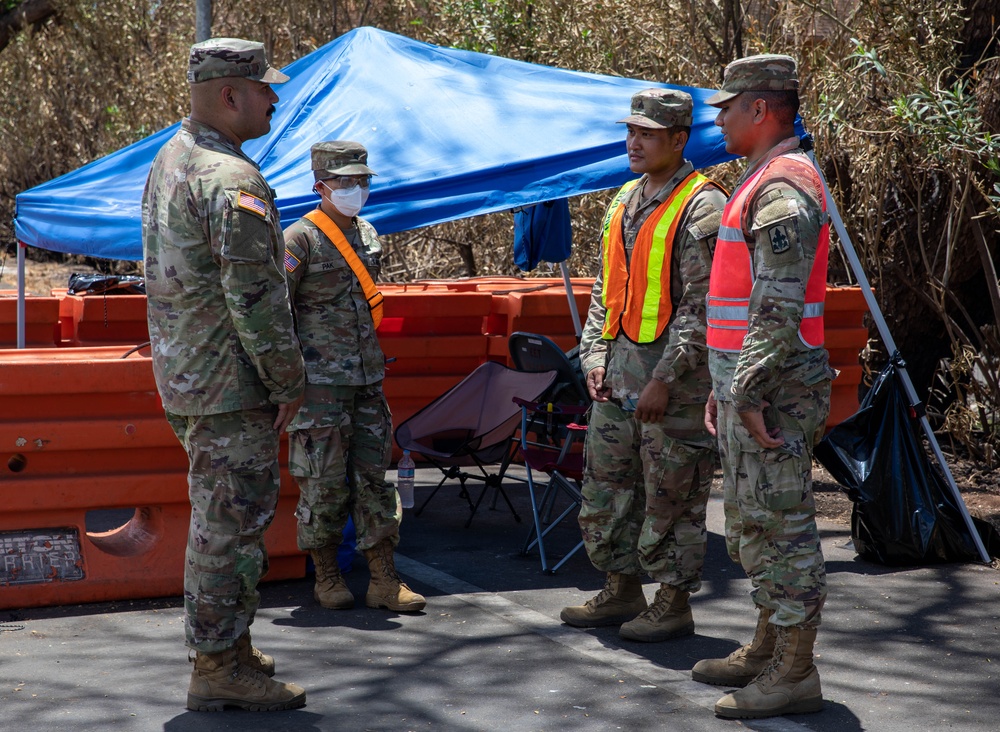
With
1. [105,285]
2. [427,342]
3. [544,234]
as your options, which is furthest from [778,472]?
[105,285]

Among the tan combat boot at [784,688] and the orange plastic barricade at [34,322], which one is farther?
the orange plastic barricade at [34,322]

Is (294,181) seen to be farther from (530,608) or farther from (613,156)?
(530,608)

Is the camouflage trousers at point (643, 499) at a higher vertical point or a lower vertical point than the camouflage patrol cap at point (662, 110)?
lower

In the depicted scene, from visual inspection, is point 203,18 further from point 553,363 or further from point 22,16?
point 22,16

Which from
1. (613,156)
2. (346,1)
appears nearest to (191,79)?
(613,156)

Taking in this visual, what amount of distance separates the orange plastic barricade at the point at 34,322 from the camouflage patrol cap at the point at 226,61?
19.2 ft

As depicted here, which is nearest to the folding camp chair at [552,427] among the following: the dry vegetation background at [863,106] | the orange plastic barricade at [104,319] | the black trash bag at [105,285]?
the dry vegetation background at [863,106]

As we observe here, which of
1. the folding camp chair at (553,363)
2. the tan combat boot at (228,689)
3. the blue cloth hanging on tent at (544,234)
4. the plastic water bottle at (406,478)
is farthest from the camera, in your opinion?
the blue cloth hanging on tent at (544,234)

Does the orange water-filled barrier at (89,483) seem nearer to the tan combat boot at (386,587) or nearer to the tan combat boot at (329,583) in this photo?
the tan combat boot at (329,583)

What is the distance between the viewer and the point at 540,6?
1402 centimetres

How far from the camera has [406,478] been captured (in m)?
6.91

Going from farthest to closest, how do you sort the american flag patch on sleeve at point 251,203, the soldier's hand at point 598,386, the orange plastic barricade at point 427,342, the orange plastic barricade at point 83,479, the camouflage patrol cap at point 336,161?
the orange plastic barricade at point 427,342 < the camouflage patrol cap at point 336,161 < the orange plastic barricade at point 83,479 < the soldier's hand at point 598,386 < the american flag patch on sleeve at point 251,203

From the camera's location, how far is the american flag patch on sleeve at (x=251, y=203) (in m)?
3.99

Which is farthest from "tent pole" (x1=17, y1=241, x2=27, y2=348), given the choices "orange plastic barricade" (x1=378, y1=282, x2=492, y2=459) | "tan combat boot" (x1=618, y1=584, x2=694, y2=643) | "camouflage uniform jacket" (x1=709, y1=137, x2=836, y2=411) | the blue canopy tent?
"camouflage uniform jacket" (x1=709, y1=137, x2=836, y2=411)
